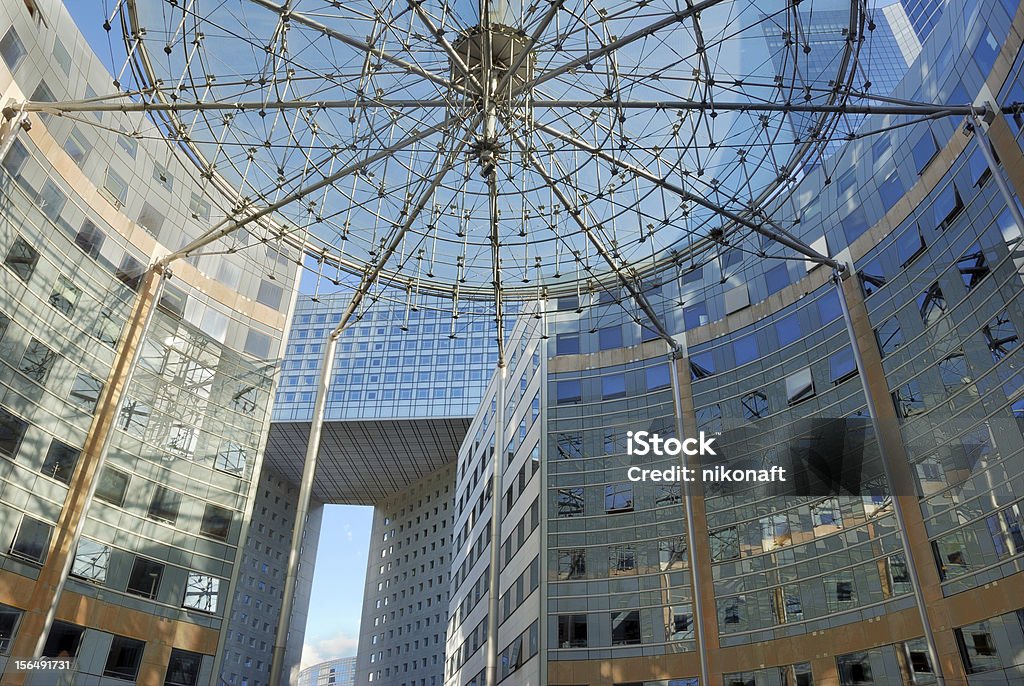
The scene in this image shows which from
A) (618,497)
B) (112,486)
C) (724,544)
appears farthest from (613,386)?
(112,486)

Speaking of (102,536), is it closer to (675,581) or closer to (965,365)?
(675,581)

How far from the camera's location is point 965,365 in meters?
32.8

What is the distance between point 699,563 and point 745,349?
12.5m

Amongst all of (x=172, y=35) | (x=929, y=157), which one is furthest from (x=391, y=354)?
(x=929, y=157)

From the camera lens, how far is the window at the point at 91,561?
38156 mm

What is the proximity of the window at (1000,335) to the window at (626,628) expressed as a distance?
22.5 m

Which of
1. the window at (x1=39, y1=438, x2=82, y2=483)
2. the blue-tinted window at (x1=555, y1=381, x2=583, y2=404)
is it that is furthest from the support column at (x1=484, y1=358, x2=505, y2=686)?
the window at (x1=39, y1=438, x2=82, y2=483)

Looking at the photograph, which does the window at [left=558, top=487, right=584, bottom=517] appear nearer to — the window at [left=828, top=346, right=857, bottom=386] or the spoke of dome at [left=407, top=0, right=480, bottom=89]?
the window at [left=828, top=346, right=857, bottom=386]

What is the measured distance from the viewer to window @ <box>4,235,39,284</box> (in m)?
36.0

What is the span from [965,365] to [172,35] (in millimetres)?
37673

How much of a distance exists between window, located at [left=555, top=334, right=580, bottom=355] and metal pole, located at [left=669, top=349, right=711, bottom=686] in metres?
7.87

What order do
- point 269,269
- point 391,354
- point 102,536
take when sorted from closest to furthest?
point 102,536, point 269,269, point 391,354

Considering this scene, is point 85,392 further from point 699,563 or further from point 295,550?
point 699,563

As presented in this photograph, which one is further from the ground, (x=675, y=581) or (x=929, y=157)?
(x=929, y=157)
